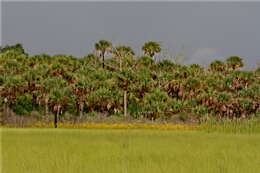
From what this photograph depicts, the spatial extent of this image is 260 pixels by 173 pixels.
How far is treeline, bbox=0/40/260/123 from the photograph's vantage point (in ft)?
130

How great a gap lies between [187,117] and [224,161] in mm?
31507

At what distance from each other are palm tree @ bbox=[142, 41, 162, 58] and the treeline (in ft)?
11.4

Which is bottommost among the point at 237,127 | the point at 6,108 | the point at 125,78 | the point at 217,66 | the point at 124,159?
the point at 237,127

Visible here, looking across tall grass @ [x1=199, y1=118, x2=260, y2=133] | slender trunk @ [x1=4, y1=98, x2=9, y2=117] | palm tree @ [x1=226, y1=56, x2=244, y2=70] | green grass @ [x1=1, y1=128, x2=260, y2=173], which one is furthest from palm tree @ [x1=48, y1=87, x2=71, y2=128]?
green grass @ [x1=1, y1=128, x2=260, y2=173]

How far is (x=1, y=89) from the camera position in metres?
39.5

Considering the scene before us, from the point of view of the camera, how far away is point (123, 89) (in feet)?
138

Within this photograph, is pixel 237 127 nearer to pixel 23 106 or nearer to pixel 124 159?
pixel 124 159

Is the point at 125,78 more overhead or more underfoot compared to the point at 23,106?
more overhead

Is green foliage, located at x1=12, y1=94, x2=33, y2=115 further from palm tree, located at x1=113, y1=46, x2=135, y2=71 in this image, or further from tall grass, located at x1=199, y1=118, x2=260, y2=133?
tall grass, located at x1=199, y1=118, x2=260, y2=133

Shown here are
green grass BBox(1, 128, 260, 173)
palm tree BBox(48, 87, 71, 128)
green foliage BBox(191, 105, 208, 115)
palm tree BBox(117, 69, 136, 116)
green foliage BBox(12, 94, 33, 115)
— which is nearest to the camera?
green grass BBox(1, 128, 260, 173)

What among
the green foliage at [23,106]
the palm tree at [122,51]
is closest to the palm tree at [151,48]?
the palm tree at [122,51]

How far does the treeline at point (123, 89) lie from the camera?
39688 millimetres

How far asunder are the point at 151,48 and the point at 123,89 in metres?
10.00

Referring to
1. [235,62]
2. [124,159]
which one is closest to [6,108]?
[235,62]
